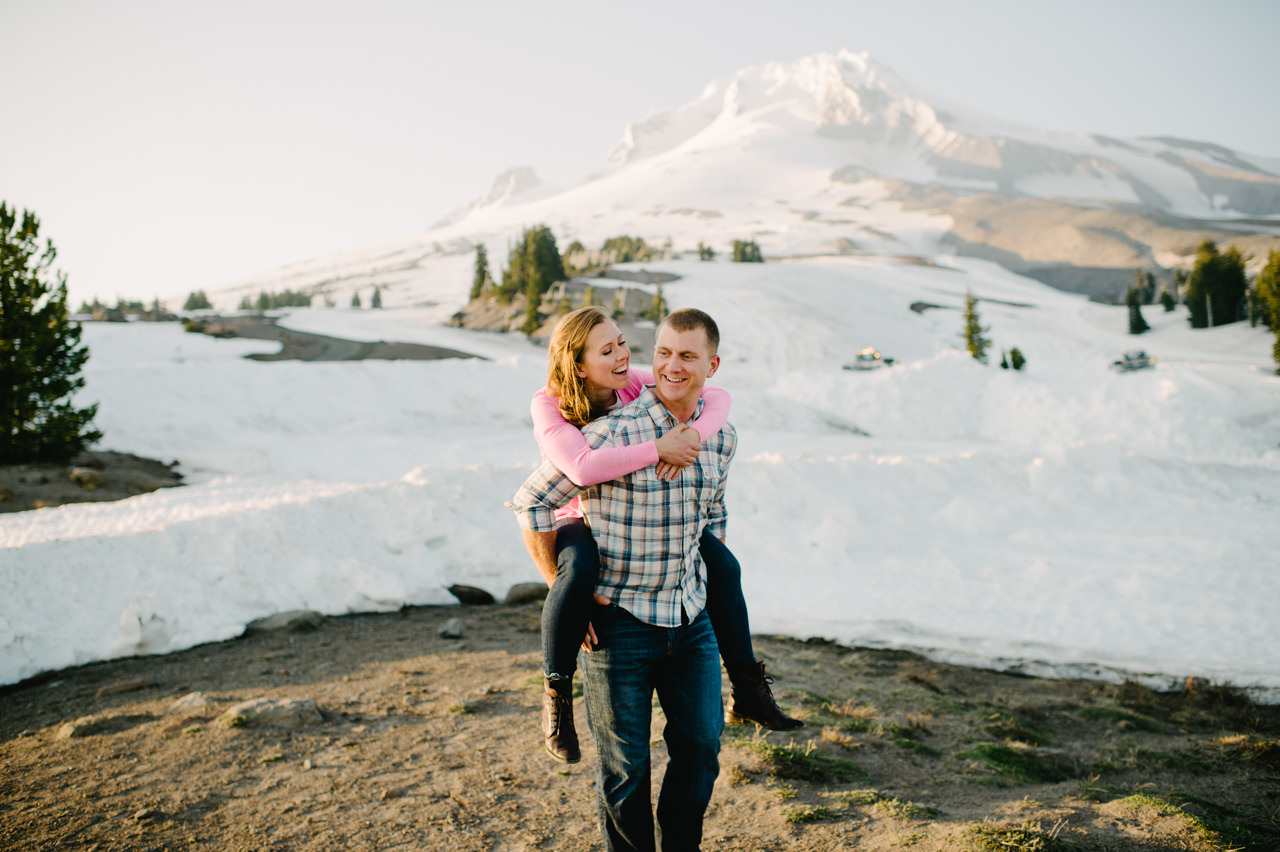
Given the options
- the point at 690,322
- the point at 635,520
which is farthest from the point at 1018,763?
the point at 690,322

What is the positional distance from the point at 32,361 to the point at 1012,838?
20295mm

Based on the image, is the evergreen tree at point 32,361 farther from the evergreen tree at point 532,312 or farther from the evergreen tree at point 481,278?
the evergreen tree at point 481,278

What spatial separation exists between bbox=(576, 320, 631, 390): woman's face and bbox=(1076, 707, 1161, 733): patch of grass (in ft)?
20.1

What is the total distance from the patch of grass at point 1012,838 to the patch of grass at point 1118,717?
10.6ft

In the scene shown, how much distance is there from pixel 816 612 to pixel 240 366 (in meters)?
23.5

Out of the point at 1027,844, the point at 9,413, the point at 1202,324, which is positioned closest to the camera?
the point at 1027,844

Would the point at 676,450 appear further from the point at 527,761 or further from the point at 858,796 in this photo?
the point at 527,761

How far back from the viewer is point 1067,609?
906 centimetres

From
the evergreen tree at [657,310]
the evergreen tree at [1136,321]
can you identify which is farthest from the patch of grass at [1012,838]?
the evergreen tree at [1136,321]

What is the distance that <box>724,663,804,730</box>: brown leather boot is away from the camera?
3.15 meters

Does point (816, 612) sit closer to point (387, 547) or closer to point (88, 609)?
point (387, 547)

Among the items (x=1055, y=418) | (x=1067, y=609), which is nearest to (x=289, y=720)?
(x=1067, y=609)

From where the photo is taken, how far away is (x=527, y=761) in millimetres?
4996

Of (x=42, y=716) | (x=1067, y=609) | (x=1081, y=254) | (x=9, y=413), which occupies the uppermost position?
(x=1081, y=254)
